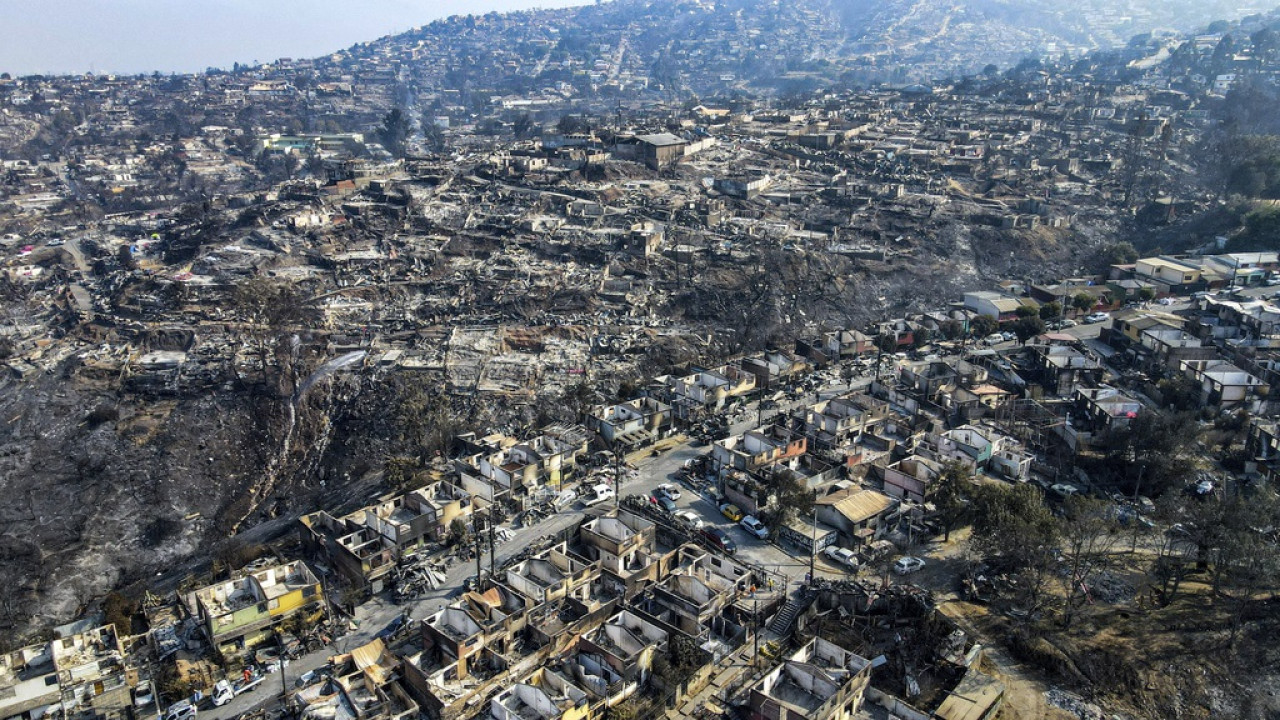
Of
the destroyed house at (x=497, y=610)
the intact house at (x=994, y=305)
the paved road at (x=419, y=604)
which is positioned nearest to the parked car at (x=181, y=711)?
the paved road at (x=419, y=604)

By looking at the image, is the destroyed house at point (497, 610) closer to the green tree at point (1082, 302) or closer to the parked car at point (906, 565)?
the parked car at point (906, 565)

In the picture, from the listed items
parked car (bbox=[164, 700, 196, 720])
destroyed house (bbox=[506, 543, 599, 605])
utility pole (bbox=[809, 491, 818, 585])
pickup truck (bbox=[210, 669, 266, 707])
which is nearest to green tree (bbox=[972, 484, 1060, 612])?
utility pole (bbox=[809, 491, 818, 585])

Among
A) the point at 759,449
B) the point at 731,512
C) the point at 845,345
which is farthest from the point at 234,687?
the point at 845,345

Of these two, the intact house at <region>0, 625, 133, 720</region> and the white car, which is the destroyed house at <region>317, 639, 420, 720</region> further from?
the white car

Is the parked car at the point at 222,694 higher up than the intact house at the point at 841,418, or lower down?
lower down

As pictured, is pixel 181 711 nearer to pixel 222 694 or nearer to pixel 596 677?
pixel 222 694

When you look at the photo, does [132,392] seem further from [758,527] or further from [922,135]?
[922,135]

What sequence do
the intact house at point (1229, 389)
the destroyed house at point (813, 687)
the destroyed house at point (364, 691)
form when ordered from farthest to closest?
the intact house at point (1229, 389), the destroyed house at point (364, 691), the destroyed house at point (813, 687)
